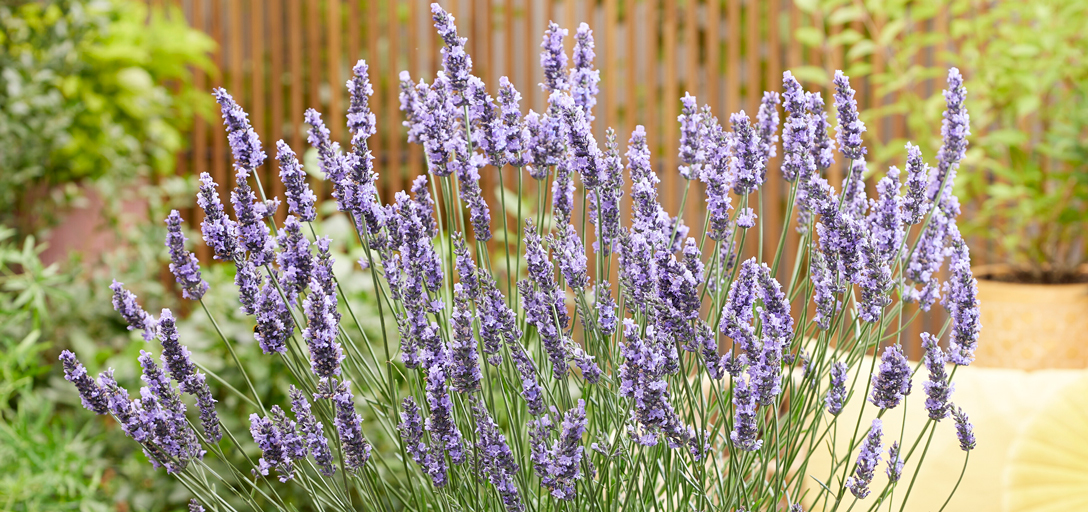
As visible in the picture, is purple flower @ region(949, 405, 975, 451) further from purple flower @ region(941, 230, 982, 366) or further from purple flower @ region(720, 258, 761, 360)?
purple flower @ region(720, 258, 761, 360)

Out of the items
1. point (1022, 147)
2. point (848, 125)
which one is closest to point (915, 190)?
point (848, 125)

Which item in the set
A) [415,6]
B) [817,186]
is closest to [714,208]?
[817,186]

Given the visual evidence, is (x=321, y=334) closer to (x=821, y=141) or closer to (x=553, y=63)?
(x=553, y=63)

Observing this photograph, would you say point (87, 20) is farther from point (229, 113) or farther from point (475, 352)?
point (475, 352)

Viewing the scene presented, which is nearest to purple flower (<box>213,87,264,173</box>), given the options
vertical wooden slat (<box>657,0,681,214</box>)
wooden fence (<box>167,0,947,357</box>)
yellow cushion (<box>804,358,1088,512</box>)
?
yellow cushion (<box>804,358,1088,512</box>)

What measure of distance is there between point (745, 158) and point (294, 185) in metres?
0.33

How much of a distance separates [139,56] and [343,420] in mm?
2676

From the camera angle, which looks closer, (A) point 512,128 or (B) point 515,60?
(A) point 512,128

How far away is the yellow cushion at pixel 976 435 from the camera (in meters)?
1.06

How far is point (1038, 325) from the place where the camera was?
2.27 metres

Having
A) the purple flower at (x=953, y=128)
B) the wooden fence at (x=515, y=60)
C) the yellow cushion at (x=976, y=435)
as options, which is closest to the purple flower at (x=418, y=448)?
the purple flower at (x=953, y=128)

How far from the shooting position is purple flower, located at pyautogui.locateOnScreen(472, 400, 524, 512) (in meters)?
0.51

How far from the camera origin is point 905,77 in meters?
2.58

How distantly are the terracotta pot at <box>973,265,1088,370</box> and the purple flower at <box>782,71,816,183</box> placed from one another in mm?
1942
